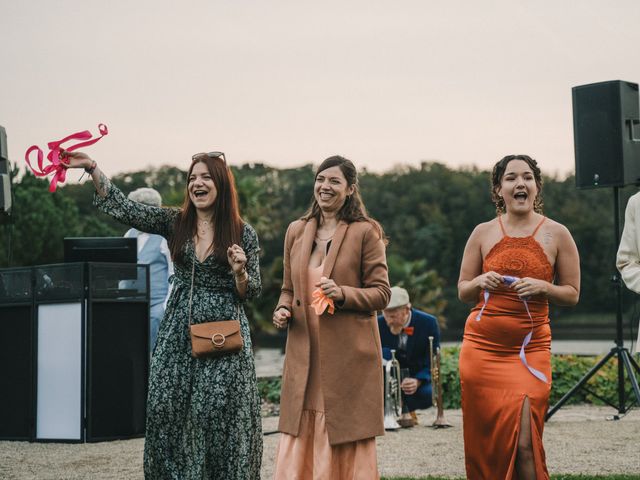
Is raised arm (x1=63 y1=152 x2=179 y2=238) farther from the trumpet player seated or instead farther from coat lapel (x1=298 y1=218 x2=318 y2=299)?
the trumpet player seated

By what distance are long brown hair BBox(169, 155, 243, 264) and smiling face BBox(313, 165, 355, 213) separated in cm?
48

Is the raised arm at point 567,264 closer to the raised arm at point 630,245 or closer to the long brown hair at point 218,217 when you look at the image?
the raised arm at point 630,245

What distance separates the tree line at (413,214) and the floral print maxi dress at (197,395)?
3773 centimetres

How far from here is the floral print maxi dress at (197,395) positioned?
477 centimetres

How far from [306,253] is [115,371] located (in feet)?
14.4

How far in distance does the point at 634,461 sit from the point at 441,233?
53598 mm

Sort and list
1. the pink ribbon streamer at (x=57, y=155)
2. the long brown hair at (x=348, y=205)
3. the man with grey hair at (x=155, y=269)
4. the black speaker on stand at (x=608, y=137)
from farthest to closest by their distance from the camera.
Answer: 1. the man with grey hair at (x=155, y=269)
2. the black speaker on stand at (x=608, y=137)
3. the long brown hair at (x=348, y=205)
4. the pink ribbon streamer at (x=57, y=155)

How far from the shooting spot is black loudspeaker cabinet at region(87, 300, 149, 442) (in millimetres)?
8773

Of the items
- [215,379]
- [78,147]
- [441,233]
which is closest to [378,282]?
[215,379]

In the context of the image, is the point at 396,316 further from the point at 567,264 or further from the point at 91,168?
the point at 91,168

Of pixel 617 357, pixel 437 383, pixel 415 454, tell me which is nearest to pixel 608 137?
pixel 617 357

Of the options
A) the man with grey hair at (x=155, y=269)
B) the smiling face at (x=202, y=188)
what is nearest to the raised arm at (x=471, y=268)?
the smiling face at (x=202, y=188)

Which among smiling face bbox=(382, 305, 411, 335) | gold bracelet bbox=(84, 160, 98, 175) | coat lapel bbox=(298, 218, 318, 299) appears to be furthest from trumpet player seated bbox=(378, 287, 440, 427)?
gold bracelet bbox=(84, 160, 98, 175)

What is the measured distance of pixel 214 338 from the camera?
15.6 ft
